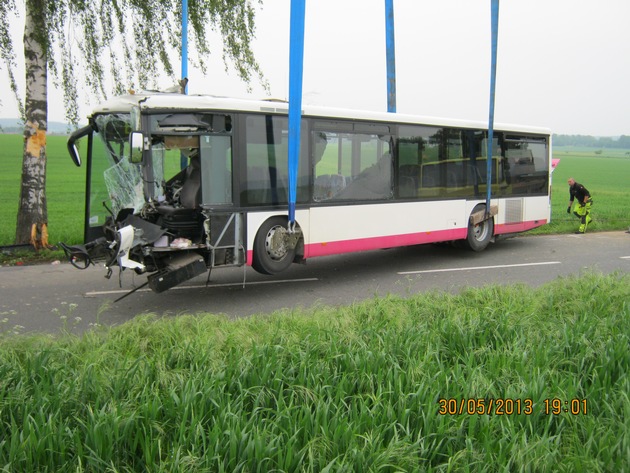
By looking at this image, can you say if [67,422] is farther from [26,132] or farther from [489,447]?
[26,132]

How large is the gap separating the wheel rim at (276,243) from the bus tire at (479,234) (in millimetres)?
4955

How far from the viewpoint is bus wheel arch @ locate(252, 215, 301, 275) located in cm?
862

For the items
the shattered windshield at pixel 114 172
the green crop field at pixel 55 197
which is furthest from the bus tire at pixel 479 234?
the green crop field at pixel 55 197

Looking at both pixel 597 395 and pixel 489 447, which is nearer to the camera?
pixel 489 447

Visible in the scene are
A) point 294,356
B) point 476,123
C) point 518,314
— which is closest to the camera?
point 294,356

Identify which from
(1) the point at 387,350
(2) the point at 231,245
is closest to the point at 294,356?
(1) the point at 387,350

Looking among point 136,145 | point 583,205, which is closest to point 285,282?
point 136,145

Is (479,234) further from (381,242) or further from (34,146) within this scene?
(34,146)

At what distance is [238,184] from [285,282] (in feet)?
7.07

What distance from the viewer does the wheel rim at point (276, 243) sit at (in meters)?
8.77

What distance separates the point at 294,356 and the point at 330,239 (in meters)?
A: 5.30

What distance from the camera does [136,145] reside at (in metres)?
7.46

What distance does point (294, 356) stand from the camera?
439cm

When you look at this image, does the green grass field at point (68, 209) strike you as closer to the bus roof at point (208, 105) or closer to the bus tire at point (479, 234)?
the bus tire at point (479, 234)
